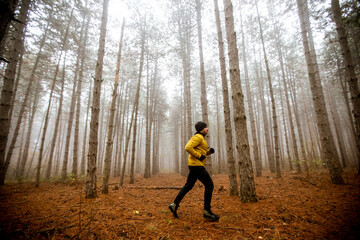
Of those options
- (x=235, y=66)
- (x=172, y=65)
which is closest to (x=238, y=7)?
(x=172, y=65)

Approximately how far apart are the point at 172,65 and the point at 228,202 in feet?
43.6

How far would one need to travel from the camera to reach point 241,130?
4.60 m

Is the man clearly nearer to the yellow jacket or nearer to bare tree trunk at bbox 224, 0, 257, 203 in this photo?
the yellow jacket

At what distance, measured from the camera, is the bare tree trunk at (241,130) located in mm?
4309

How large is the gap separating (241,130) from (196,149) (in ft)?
6.40

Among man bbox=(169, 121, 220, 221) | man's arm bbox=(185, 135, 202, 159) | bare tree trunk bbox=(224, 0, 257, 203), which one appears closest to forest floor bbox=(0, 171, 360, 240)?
man bbox=(169, 121, 220, 221)

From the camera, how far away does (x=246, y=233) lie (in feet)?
8.60

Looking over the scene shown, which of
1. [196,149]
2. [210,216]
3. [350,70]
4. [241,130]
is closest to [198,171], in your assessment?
[196,149]

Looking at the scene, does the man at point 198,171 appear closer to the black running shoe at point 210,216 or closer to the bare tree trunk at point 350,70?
the black running shoe at point 210,216

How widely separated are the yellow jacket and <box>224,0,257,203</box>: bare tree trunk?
1.62 m

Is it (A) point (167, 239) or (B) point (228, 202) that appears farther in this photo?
(B) point (228, 202)

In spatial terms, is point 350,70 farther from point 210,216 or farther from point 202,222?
point 202,222

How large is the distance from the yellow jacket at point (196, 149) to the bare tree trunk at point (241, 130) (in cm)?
162

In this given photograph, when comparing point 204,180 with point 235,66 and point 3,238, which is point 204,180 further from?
point 235,66
